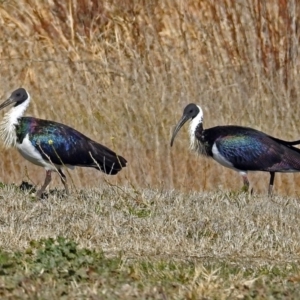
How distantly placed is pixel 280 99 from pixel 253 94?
335 mm

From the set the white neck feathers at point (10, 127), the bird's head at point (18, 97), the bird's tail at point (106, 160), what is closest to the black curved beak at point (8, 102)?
the bird's head at point (18, 97)

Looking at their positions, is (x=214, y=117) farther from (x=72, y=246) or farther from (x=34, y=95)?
(x=72, y=246)


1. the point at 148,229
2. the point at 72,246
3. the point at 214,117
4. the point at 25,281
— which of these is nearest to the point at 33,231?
the point at 148,229

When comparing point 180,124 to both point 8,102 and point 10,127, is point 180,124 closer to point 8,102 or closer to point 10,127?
point 8,102

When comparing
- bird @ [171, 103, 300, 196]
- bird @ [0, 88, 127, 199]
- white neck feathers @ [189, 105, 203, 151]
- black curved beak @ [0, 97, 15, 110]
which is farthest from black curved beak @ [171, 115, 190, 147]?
black curved beak @ [0, 97, 15, 110]

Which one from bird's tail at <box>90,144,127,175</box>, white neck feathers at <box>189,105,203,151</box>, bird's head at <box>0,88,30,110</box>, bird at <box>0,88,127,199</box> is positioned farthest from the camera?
white neck feathers at <box>189,105,203,151</box>

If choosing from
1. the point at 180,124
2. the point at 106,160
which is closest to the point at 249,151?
the point at 180,124

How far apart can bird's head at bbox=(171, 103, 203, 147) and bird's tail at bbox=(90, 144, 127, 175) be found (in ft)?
3.96

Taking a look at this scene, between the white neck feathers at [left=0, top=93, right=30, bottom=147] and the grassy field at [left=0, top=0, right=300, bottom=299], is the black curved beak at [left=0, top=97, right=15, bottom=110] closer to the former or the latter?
the white neck feathers at [left=0, top=93, right=30, bottom=147]

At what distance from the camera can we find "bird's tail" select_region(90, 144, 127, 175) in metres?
11.7

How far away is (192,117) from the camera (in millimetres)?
12961

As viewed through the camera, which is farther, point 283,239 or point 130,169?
point 130,169

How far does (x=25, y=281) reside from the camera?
255 inches

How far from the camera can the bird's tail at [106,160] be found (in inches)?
462
